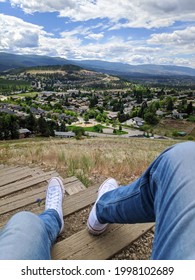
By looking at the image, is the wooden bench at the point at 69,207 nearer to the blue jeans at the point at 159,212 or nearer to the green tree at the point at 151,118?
the blue jeans at the point at 159,212

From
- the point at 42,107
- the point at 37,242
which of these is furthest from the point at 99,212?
the point at 42,107

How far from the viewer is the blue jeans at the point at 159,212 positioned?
985mm

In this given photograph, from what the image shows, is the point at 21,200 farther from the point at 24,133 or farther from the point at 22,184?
the point at 24,133

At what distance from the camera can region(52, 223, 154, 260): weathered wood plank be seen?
1971mm

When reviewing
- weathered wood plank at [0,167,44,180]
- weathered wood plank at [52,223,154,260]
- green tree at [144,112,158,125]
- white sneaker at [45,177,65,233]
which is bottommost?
green tree at [144,112,158,125]

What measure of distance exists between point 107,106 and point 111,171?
10144 centimetres

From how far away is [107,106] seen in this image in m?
104

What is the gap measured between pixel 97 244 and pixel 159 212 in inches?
41.0

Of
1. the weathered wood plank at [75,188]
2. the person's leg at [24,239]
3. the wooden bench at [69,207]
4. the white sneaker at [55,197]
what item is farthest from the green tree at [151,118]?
the person's leg at [24,239]

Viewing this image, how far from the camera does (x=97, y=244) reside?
6.76 ft

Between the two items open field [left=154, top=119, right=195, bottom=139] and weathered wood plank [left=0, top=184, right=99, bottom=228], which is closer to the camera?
weathered wood plank [left=0, top=184, right=99, bottom=228]

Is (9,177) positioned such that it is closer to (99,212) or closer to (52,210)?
(52,210)

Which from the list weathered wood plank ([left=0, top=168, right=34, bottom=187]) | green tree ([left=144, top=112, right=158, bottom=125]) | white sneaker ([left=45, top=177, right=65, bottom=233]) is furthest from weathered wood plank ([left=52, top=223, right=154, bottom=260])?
green tree ([left=144, top=112, right=158, bottom=125])

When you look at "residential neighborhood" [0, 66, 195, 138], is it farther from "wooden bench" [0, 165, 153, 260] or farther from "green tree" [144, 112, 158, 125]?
"wooden bench" [0, 165, 153, 260]
